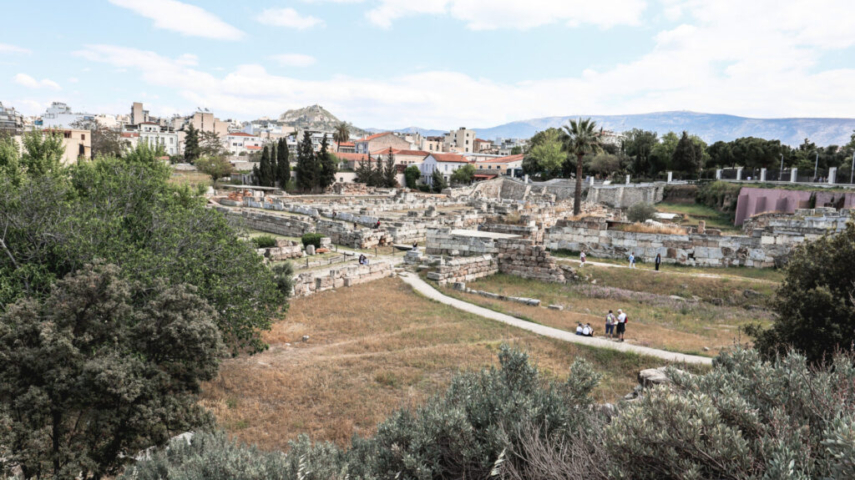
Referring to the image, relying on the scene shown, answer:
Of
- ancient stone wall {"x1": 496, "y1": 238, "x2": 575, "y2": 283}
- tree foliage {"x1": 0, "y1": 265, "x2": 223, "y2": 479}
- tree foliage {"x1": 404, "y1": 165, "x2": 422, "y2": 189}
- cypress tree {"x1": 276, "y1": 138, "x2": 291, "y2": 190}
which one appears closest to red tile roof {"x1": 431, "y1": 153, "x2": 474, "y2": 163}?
tree foliage {"x1": 404, "y1": 165, "x2": 422, "y2": 189}

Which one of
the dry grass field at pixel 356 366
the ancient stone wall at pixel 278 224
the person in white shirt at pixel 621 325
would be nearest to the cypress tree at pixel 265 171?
the ancient stone wall at pixel 278 224

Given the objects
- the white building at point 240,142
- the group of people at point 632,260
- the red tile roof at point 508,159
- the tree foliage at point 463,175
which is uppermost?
the white building at point 240,142

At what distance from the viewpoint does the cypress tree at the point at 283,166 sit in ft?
196

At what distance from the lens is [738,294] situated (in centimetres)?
1780

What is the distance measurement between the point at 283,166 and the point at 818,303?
188 ft

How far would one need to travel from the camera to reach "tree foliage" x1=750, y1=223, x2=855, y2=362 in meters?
8.49

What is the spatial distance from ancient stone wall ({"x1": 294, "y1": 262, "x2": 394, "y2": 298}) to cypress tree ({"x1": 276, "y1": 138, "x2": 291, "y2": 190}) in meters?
43.6

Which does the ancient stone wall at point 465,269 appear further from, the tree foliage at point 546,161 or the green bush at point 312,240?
the tree foliage at point 546,161

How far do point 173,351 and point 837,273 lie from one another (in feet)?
37.6

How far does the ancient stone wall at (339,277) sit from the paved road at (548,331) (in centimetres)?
134

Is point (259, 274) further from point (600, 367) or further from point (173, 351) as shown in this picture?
point (600, 367)

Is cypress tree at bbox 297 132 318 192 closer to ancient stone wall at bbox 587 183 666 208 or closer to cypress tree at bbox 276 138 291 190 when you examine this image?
cypress tree at bbox 276 138 291 190

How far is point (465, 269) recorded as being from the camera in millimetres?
20625

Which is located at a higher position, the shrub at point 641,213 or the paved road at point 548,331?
the shrub at point 641,213
